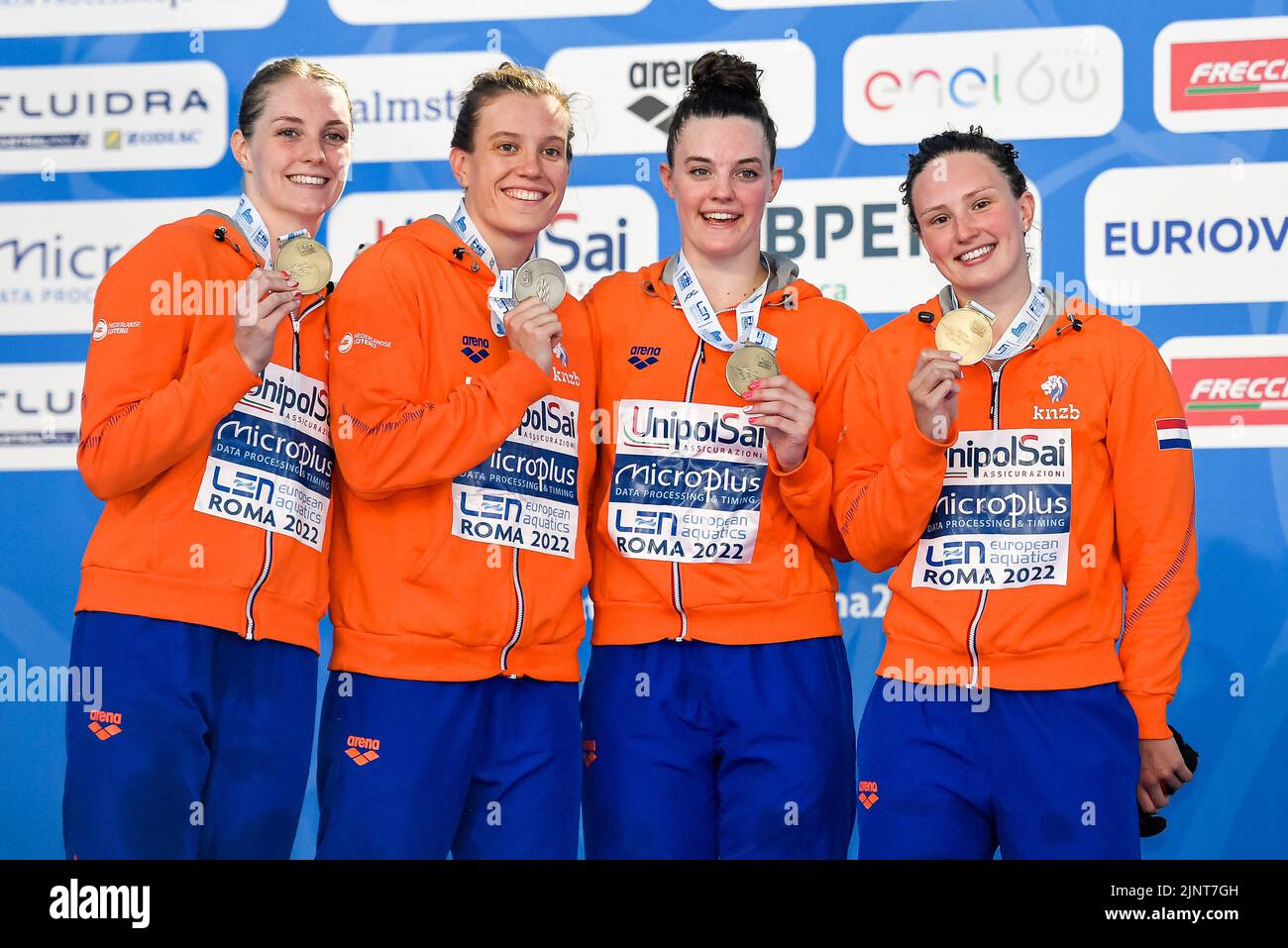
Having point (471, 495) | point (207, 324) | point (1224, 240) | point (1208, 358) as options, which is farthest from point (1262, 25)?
point (207, 324)

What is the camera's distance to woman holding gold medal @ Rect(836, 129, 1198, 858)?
2.76m

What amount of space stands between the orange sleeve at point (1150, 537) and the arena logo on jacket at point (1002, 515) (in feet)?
0.43

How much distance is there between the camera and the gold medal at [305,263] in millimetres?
2887

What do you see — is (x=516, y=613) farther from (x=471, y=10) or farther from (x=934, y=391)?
(x=471, y=10)

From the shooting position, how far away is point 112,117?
4.54m

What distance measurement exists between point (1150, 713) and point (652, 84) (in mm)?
2456

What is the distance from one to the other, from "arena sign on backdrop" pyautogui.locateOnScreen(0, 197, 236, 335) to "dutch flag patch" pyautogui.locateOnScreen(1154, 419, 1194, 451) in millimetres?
3010

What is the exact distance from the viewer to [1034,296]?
2.95 meters

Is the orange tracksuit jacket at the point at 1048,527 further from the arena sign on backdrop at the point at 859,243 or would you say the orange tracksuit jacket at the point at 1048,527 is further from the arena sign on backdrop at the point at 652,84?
the arena sign on backdrop at the point at 652,84

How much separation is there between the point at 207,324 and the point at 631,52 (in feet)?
6.48

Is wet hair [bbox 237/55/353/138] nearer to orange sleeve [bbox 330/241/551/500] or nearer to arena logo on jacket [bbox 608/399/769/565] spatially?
orange sleeve [bbox 330/241/551/500]

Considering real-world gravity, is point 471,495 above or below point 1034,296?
below
